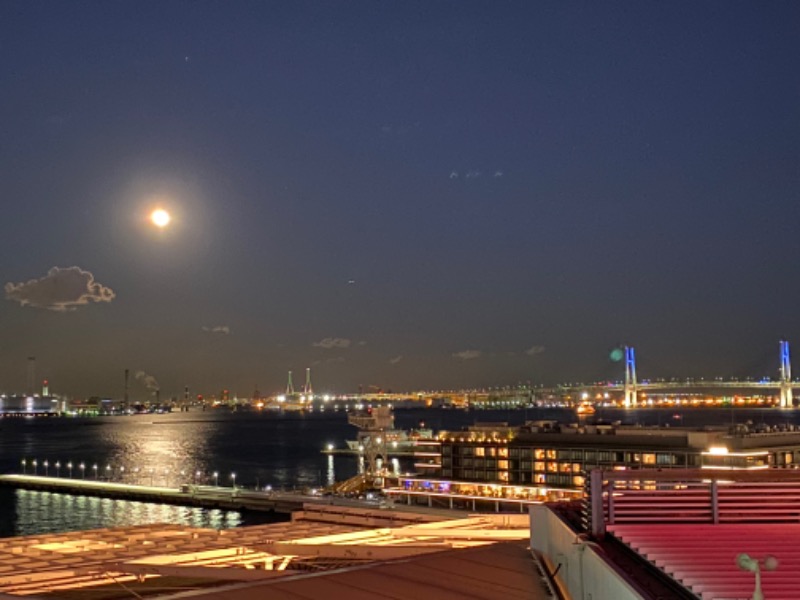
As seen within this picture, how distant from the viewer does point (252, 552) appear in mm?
7734

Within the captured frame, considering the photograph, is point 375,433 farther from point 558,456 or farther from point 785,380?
point 785,380

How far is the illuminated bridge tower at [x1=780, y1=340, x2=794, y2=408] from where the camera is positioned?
9962cm

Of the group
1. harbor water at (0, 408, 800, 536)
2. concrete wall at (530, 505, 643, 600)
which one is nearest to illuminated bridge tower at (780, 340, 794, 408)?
harbor water at (0, 408, 800, 536)

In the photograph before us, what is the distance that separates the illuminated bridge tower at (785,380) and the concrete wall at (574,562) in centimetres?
10192

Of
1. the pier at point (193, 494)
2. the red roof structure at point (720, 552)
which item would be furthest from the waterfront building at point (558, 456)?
the red roof structure at point (720, 552)

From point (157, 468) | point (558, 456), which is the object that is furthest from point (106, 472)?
point (558, 456)

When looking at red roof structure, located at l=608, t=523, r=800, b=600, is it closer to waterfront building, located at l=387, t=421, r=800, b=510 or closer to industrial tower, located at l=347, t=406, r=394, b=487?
waterfront building, located at l=387, t=421, r=800, b=510

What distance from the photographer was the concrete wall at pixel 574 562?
383 cm

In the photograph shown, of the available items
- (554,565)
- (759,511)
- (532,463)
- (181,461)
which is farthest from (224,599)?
(181,461)

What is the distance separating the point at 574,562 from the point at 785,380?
107m

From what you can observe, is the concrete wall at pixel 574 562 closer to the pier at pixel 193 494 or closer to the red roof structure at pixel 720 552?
the red roof structure at pixel 720 552

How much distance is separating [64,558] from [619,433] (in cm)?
2723

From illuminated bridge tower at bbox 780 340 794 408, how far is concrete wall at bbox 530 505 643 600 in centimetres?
10192

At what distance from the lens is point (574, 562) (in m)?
4.79
